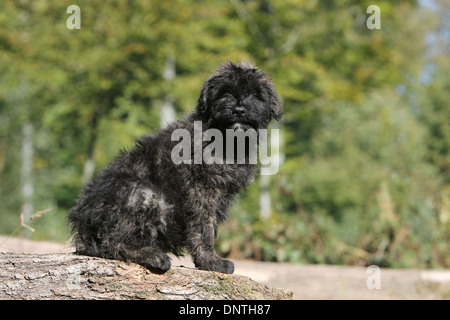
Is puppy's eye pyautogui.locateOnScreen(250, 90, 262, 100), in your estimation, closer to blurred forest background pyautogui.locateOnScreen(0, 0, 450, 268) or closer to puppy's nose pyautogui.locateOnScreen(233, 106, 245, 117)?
puppy's nose pyautogui.locateOnScreen(233, 106, 245, 117)

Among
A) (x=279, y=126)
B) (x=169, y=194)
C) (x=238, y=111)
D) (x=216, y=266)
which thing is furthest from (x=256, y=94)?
(x=279, y=126)

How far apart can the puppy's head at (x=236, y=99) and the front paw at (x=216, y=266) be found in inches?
46.4

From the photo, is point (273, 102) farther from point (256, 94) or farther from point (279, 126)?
point (279, 126)

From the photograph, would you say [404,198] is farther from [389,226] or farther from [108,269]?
[108,269]

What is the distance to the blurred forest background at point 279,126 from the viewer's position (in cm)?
1174

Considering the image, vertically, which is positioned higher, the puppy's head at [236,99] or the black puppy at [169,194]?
the puppy's head at [236,99]

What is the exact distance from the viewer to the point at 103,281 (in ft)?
15.1

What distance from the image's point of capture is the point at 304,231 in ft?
39.4

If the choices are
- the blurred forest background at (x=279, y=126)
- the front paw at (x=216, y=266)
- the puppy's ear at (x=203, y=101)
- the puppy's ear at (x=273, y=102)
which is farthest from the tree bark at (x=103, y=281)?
the blurred forest background at (x=279, y=126)

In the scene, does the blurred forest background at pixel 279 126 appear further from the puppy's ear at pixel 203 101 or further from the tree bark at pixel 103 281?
the tree bark at pixel 103 281

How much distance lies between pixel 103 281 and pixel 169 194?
3.00ft

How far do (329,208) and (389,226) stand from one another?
11.4 metres

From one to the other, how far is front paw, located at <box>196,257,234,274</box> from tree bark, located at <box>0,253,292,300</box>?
0.38ft
